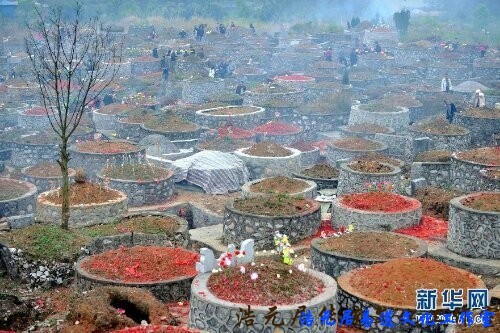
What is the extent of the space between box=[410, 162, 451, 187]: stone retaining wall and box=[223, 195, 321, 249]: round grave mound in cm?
779

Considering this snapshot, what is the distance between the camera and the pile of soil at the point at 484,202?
63.8ft

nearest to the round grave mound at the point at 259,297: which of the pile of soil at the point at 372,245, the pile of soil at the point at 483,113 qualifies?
the pile of soil at the point at 372,245

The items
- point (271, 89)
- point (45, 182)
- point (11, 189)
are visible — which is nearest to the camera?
point (11, 189)

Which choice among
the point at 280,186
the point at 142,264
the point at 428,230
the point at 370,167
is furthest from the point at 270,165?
the point at 142,264

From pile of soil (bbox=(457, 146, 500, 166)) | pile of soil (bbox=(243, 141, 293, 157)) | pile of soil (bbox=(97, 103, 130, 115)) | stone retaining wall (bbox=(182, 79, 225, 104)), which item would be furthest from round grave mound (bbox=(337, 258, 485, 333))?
stone retaining wall (bbox=(182, 79, 225, 104))

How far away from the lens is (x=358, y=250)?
59.4 ft

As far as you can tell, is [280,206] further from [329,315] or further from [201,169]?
[201,169]

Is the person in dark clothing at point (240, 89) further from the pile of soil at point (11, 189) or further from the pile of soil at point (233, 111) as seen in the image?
the pile of soil at point (11, 189)

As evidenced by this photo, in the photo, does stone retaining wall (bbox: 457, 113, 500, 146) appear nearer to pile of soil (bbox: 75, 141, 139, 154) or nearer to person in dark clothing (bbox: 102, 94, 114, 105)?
pile of soil (bbox: 75, 141, 139, 154)

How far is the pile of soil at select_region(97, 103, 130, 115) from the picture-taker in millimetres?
48156

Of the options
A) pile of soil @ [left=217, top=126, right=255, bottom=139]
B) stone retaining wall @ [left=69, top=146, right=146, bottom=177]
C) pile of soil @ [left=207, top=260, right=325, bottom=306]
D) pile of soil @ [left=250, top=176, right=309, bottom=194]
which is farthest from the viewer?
pile of soil @ [left=217, top=126, right=255, bottom=139]

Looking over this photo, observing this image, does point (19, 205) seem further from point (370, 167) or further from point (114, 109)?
point (114, 109)

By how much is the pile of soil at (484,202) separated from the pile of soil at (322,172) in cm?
987

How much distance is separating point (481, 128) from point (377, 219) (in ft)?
64.0
